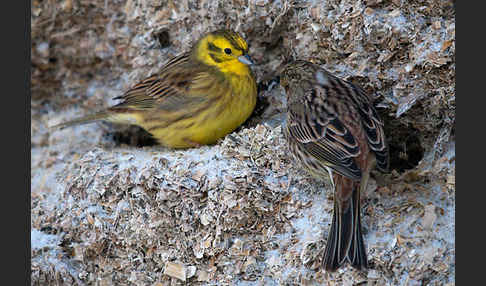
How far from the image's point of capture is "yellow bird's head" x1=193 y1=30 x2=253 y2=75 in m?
4.96

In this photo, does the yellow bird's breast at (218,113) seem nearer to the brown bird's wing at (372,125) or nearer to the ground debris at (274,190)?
the ground debris at (274,190)

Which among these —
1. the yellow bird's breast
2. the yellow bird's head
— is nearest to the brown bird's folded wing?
the yellow bird's breast

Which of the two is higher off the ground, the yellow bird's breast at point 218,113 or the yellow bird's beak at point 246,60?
the yellow bird's beak at point 246,60

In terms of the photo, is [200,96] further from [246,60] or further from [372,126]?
[372,126]

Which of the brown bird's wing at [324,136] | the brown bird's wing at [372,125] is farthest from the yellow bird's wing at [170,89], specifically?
the brown bird's wing at [372,125]

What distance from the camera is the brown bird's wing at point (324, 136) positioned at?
415cm

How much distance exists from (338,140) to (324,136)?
0.11m

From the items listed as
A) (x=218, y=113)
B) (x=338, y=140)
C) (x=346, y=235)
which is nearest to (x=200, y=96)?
(x=218, y=113)

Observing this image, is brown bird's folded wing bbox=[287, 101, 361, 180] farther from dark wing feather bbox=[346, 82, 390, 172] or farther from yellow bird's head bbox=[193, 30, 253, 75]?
yellow bird's head bbox=[193, 30, 253, 75]

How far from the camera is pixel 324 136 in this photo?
4348 millimetres

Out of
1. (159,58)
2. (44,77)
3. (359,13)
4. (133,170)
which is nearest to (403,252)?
(359,13)

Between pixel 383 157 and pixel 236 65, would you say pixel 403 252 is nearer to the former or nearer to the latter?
pixel 383 157

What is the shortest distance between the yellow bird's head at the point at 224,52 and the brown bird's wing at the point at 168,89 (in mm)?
120

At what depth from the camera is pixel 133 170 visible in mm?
4832
